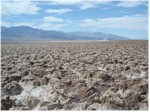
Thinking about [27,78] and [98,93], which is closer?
Result: [98,93]

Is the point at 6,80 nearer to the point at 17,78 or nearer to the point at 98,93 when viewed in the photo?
the point at 17,78

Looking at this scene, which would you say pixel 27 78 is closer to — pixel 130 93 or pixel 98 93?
pixel 98 93

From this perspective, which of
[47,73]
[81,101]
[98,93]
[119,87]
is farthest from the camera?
[47,73]

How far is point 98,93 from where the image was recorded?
13.3 feet

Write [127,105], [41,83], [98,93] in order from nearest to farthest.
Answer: [127,105], [98,93], [41,83]

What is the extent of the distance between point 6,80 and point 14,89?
0.60 meters

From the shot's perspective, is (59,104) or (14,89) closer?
(59,104)

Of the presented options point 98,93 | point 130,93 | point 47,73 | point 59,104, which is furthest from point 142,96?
point 47,73

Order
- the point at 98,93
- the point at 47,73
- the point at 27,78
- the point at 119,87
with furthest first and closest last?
the point at 47,73
the point at 27,78
the point at 119,87
the point at 98,93

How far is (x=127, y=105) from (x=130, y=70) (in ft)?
7.75

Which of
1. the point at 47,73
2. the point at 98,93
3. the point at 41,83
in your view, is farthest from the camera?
the point at 47,73

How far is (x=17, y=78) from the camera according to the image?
17.4ft

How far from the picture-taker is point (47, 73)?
5.69m

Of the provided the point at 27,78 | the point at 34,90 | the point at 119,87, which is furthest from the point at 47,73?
the point at 119,87
